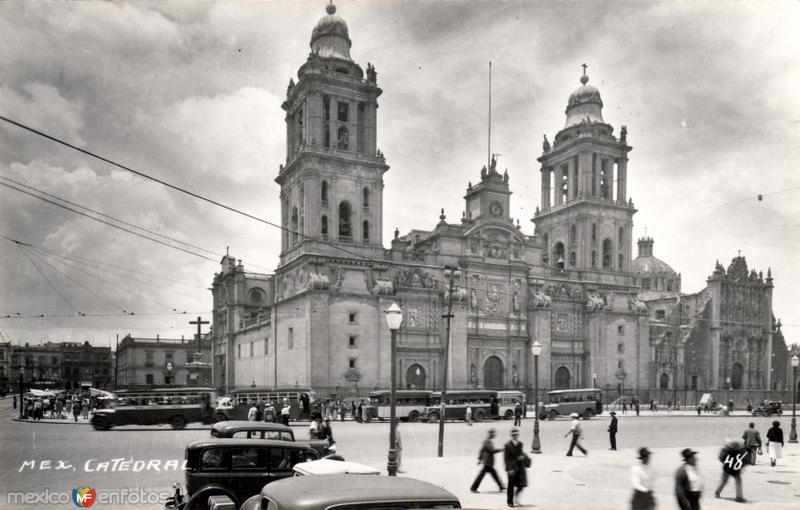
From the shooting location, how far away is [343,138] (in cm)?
5200

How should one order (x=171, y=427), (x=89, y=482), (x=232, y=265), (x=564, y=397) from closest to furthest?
(x=89, y=482) < (x=171, y=427) < (x=564, y=397) < (x=232, y=265)

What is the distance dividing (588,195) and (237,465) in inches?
2230

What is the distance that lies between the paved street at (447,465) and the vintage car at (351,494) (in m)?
7.60

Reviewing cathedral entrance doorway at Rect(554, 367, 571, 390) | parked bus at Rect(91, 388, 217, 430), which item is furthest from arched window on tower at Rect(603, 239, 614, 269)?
parked bus at Rect(91, 388, 217, 430)

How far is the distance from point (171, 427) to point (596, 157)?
48642 millimetres

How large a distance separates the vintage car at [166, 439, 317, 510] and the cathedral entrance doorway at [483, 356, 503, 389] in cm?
4557

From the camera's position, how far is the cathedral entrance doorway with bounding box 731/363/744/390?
7500cm

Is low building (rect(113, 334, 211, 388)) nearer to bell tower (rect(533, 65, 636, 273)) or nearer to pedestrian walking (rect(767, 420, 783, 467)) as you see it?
bell tower (rect(533, 65, 636, 273))

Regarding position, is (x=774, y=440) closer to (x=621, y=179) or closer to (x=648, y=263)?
(x=621, y=179)

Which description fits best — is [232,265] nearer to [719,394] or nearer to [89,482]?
[719,394]

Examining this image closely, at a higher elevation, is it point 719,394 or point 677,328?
point 677,328

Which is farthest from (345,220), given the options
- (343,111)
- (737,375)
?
(737,375)

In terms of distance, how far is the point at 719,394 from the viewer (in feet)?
216

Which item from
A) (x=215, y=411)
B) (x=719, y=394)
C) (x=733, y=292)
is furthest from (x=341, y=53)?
(x=733, y=292)
